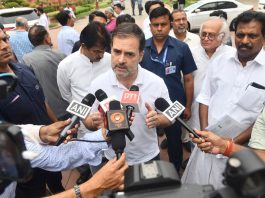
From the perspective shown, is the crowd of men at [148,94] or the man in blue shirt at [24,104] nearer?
the crowd of men at [148,94]

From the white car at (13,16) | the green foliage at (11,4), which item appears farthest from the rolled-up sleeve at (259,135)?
the green foliage at (11,4)

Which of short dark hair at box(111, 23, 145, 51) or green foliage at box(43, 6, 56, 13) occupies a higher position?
short dark hair at box(111, 23, 145, 51)

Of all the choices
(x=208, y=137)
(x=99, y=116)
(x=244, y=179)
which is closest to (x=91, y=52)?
(x=99, y=116)

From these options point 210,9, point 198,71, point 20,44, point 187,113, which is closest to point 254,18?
point 198,71

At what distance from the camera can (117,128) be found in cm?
153

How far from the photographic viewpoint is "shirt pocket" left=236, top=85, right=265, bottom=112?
7.20 feet

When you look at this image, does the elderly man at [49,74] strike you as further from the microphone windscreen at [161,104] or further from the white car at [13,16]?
the white car at [13,16]

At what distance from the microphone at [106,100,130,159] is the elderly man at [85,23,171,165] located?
0.64m

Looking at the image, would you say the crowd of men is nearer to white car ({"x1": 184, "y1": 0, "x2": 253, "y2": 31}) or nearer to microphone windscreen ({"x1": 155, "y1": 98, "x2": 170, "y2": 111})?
microphone windscreen ({"x1": 155, "y1": 98, "x2": 170, "y2": 111})

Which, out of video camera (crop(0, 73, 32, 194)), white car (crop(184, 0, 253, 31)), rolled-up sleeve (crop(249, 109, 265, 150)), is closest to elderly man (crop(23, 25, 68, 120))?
rolled-up sleeve (crop(249, 109, 265, 150))

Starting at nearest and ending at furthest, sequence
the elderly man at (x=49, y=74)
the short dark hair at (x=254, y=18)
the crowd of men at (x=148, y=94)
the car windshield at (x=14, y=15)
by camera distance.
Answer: the crowd of men at (x=148, y=94) → the short dark hair at (x=254, y=18) → the elderly man at (x=49, y=74) → the car windshield at (x=14, y=15)

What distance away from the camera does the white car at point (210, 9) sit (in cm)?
1211

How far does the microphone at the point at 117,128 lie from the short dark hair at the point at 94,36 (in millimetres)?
1571

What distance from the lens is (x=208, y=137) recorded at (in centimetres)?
193
